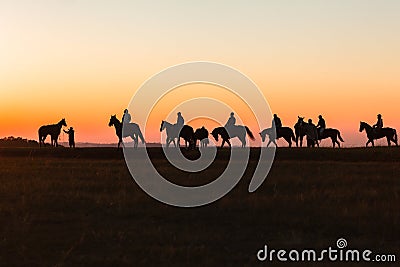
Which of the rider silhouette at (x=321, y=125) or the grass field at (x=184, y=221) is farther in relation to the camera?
the rider silhouette at (x=321, y=125)

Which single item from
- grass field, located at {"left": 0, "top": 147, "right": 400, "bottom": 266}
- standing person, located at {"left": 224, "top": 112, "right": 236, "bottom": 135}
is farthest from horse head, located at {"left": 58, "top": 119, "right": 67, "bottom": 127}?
grass field, located at {"left": 0, "top": 147, "right": 400, "bottom": 266}

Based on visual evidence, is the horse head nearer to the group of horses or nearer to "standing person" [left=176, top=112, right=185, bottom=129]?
the group of horses

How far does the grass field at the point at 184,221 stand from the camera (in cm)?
1137

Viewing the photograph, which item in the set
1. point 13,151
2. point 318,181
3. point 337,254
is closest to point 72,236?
point 337,254

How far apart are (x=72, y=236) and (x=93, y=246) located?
3.40ft

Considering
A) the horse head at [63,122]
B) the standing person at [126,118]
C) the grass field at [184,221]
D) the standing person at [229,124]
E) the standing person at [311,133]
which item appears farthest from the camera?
the horse head at [63,122]

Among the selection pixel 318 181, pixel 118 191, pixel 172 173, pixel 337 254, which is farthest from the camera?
pixel 172 173

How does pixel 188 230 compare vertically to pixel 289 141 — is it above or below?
below

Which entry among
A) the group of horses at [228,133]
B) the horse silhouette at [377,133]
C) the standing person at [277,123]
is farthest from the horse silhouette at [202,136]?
the horse silhouette at [377,133]

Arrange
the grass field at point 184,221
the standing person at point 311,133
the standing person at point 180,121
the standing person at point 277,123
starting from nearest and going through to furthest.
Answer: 1. the grass field at point 184,221
2. the standing person at point 180,121
3. the standing person at point 311,133
4. the standing person at point 277,123

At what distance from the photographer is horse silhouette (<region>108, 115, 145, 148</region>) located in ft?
143

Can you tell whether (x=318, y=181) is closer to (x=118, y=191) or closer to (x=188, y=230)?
(x=118, y=191)

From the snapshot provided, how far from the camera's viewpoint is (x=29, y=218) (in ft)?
47.8

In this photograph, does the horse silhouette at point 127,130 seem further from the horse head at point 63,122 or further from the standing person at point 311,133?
the standing person at point 311,133
